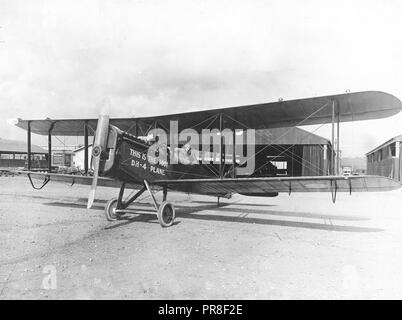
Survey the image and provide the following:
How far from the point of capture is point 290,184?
777cm

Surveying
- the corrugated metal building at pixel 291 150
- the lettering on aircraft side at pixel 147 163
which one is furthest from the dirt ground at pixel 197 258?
the corrugated metal building at pixel 291 150

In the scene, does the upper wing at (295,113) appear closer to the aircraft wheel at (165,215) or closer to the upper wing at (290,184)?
the upper wing at (290,184)

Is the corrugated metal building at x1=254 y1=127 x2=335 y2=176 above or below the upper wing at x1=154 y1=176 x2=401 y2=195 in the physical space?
above

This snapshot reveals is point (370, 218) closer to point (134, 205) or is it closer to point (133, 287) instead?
point (134, 205)

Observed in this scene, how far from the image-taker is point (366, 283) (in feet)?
12.8

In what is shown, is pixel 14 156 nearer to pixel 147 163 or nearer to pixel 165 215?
pixel 147 163

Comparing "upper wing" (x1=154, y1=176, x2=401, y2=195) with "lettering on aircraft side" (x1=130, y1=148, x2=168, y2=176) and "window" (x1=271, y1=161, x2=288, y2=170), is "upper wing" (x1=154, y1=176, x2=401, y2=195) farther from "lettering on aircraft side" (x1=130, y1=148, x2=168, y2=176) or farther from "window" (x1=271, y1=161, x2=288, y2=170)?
"window" (x1=271, y1=161, x2=288, y2=170)

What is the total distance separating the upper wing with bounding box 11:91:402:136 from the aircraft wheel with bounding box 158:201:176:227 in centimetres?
307

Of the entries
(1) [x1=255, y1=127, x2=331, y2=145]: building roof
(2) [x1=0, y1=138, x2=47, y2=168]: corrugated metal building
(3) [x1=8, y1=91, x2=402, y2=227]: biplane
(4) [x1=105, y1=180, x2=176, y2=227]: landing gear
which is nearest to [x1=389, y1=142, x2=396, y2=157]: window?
(1) [x1=255, y1=127, x2=331, y2=145]: building roof

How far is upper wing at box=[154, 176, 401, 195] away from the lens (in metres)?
7.10

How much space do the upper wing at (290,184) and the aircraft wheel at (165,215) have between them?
2.50 feet

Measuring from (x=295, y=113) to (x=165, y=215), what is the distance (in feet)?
14.4

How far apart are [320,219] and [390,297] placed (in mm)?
5912
